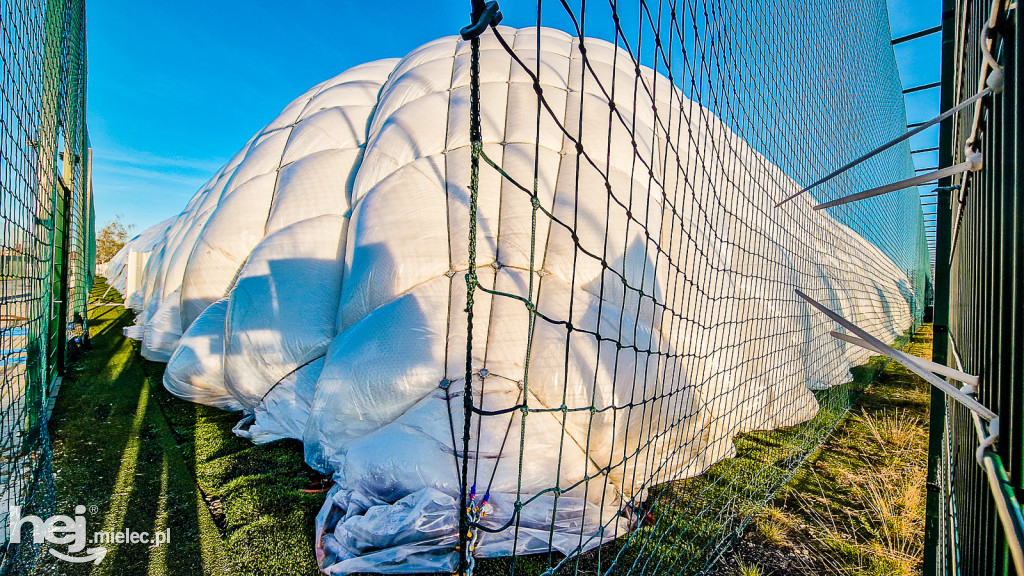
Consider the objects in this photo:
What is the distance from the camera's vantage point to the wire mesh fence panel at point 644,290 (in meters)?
1.72

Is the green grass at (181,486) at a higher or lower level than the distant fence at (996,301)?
lower

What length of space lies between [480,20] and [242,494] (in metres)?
2.16

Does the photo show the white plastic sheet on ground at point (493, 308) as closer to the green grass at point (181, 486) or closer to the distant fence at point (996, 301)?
the green grass at point (181, 486)

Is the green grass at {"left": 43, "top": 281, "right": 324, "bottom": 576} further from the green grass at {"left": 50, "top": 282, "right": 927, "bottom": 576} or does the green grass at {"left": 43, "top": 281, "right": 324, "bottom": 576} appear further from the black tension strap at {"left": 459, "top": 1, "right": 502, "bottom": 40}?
the black tension strap at {"left": 459, "top": 1, "right": 502, "bottom": 40}

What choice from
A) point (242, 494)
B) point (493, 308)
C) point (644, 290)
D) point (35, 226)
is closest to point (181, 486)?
point (242, 494)

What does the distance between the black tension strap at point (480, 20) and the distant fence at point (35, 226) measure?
7.17 feet

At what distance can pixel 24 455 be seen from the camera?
2301 mm

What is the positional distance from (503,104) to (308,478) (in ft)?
7.86

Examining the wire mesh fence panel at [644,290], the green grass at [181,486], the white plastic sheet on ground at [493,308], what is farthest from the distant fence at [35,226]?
the wire mesh fence panel at [644,290]

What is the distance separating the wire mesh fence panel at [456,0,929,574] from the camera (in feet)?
5.65

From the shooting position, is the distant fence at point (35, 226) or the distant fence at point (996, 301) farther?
the distant fence at point (35, 226)

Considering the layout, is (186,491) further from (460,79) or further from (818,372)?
(818,372)

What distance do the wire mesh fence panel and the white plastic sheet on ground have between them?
0.06ft

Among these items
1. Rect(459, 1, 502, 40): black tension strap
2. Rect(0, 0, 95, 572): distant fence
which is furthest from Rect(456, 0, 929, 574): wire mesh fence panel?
Rect(0, 0, 95, 572): distant fence
